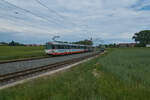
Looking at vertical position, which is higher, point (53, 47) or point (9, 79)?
point (53, 47)

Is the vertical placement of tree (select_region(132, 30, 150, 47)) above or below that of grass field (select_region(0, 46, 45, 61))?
above

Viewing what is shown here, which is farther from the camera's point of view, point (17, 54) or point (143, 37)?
point (143, 37)

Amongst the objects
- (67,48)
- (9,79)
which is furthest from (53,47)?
(9,79)

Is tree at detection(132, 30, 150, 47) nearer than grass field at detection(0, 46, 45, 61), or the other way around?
grass field at detection(0, 46, 45, 61)

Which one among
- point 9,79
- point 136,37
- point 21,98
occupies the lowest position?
point 9,79

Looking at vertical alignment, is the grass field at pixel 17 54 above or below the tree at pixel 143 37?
below

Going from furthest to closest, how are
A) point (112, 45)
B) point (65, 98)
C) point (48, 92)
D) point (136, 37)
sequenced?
point (112, 45) → point (136, 37) → point (48, 92) → point (65, 98)

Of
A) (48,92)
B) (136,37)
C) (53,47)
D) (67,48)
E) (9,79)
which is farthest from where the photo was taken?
(136,37)

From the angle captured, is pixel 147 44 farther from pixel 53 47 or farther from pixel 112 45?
pixel 53 47

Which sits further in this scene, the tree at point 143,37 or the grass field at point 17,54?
the tree at point 143,37

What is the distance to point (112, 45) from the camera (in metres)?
143

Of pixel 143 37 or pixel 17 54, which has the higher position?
pixel 143 37

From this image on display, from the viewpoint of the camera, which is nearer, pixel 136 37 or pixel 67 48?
pixel 67 48

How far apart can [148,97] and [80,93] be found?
2177 millimetres
